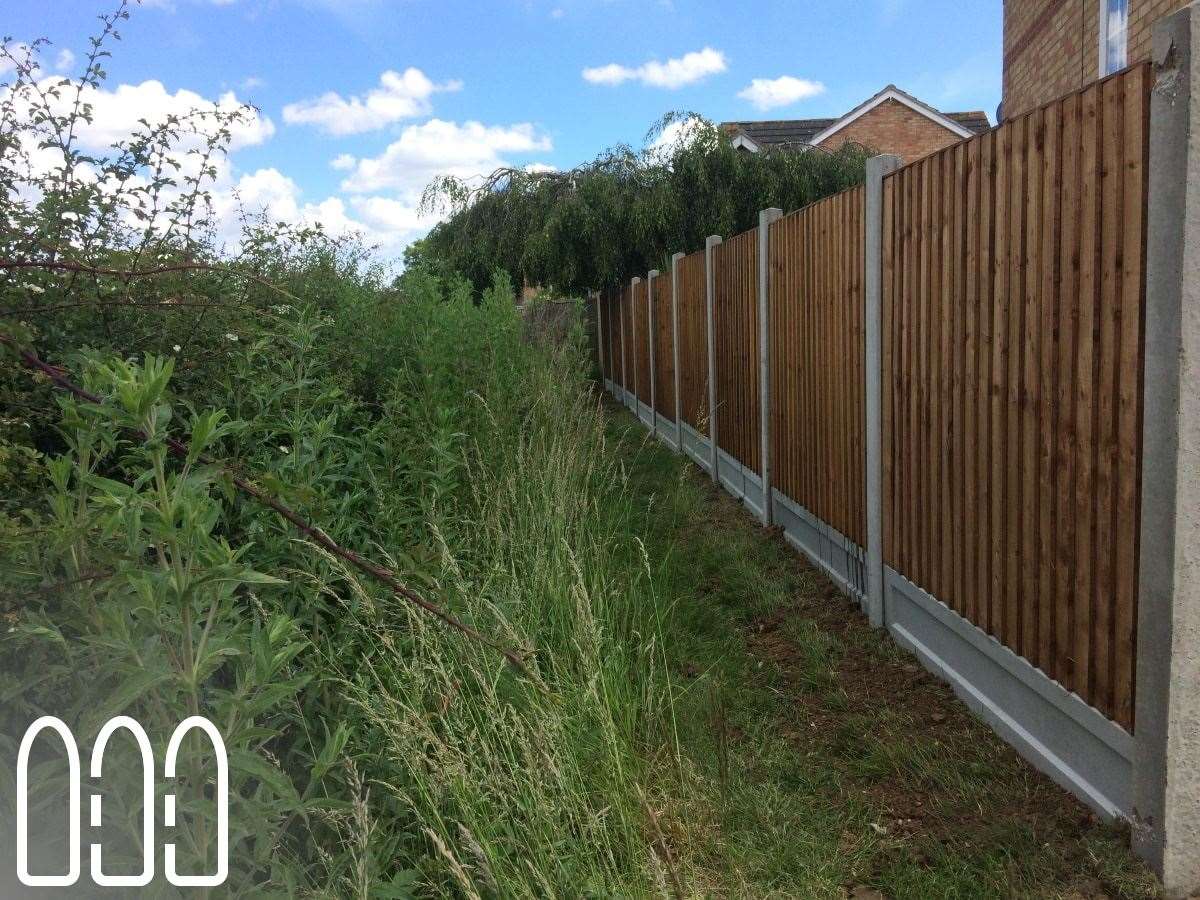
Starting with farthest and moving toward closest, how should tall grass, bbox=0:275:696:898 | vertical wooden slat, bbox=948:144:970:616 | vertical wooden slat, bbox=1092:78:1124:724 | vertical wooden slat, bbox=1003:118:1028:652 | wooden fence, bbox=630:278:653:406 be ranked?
1. wooden fence, bbox=630:278:653:406
2. vertical wooden slat, bbox=948:144:970:616
3. vertical wooden slat, bbox=1003:118:1028:652
4. vertical wooden slat, bbox=1092:78:1124:724
5. tall grass, bbox=0:275:696:898

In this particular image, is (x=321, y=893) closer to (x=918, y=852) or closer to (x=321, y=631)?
(x=321, y=631)

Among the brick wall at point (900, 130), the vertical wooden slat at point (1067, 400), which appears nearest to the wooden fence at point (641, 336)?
the vertical wooden slat at point (1067, 400)

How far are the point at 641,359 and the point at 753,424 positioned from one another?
21.2 ft

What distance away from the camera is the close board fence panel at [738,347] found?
6895 mm

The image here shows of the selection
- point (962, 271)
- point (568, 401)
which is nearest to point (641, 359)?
point (568, 401)

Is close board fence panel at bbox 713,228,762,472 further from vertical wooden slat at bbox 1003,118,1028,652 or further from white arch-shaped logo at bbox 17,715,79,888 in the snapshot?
white arch-shaped logo at bbox 17,715,79,888

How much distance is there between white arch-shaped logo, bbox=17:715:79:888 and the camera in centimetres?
180

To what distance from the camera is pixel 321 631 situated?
10.2 feet

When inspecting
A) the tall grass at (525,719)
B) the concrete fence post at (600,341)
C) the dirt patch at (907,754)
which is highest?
the concrete fence post at (600,341)

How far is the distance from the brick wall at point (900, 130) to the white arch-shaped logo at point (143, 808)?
2458 cm

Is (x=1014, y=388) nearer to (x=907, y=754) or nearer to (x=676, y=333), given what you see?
(x=907, y=754)

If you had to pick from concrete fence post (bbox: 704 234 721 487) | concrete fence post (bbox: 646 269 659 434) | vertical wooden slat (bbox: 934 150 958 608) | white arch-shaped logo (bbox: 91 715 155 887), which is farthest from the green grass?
concrete fence post (bbox: 646 269 659 434)

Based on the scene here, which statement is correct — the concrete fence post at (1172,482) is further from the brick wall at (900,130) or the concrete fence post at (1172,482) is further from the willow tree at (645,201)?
the brick wall at (900,130)

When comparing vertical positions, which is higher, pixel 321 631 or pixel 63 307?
pixel 63 307
